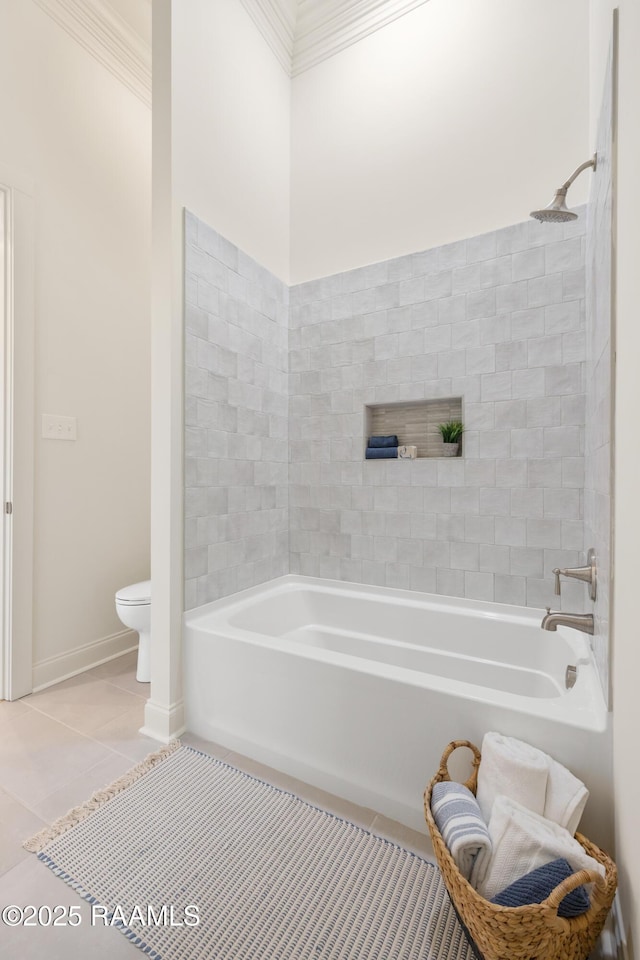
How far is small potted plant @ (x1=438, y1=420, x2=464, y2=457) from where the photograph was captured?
2.25 meters

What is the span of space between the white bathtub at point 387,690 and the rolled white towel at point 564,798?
0.09 metres

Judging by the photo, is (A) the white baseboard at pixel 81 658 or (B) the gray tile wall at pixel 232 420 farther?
(A) the white baseboard at pixel 81 658

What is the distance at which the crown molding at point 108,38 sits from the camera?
235 centimetres

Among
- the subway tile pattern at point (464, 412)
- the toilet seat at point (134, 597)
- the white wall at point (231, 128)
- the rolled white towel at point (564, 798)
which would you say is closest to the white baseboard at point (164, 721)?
the toilet seat at point (134, 597)

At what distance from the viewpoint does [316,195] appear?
8.80 ft

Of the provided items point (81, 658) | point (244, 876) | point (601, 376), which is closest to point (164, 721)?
point (244, 876)

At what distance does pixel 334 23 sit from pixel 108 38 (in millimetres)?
1280

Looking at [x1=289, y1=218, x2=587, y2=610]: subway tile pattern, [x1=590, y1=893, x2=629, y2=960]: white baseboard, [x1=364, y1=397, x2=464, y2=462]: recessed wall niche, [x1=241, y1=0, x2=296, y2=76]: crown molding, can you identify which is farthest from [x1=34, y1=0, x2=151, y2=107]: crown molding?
[x1=590, y1=893, x2=629, y2=960]: white baseboard

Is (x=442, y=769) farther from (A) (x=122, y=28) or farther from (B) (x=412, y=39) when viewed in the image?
(A) (x=122, y=28)

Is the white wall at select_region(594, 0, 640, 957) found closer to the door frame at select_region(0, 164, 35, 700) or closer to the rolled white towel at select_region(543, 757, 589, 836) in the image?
the rolled white towel at select_region(543, 757, 589, 836)

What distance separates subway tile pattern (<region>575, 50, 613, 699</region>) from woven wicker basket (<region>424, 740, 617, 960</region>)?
0.43 meters

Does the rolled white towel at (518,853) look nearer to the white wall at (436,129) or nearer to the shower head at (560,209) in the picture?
the shower head at (560,209)

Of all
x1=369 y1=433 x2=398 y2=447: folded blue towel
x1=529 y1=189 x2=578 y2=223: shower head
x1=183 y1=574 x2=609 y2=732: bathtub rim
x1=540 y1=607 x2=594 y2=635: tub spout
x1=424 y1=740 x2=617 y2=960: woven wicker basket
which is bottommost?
x1=424 y1=740 x2=617 y2=960: woven wicker basket

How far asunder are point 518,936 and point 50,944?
1.06 metres
